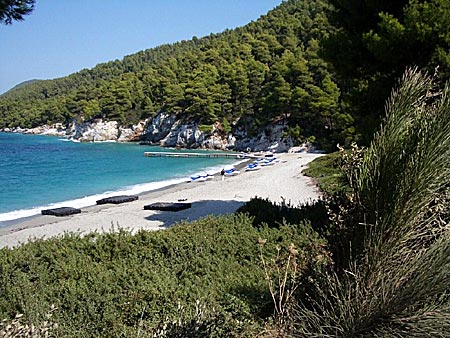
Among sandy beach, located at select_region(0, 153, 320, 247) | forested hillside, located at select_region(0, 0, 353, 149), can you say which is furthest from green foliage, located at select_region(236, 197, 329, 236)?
forested hillside, located at select_region(0, 0, 353, 149)

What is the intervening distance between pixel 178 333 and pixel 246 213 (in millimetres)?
5335

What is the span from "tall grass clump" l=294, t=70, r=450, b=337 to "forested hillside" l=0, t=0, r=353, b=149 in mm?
28475

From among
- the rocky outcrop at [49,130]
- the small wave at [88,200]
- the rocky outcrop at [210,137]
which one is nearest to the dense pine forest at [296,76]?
the rocky outcrop at [210,137]

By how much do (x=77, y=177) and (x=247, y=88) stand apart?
32.0 meters

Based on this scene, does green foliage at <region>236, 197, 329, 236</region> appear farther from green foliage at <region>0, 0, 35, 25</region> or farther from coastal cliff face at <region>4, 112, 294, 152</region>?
coastal cliff face at <region>4, 112, 294, 152</region>

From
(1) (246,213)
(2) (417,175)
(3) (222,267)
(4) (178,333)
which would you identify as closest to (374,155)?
(2) (417,175)

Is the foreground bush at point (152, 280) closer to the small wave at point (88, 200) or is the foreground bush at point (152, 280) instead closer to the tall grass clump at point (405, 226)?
the tall grass clump at point (405, 226)

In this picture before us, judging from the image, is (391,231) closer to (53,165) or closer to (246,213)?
(246,213)

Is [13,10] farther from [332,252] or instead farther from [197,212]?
[197,212]

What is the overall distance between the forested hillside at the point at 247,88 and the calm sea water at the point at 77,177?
11942 millimetres

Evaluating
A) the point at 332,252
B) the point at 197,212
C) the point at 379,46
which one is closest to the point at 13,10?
the point at 332,252

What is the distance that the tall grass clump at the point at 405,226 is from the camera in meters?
1.46

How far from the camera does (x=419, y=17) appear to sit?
696 cm

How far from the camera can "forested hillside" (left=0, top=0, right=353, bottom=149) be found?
4875 centimetres
